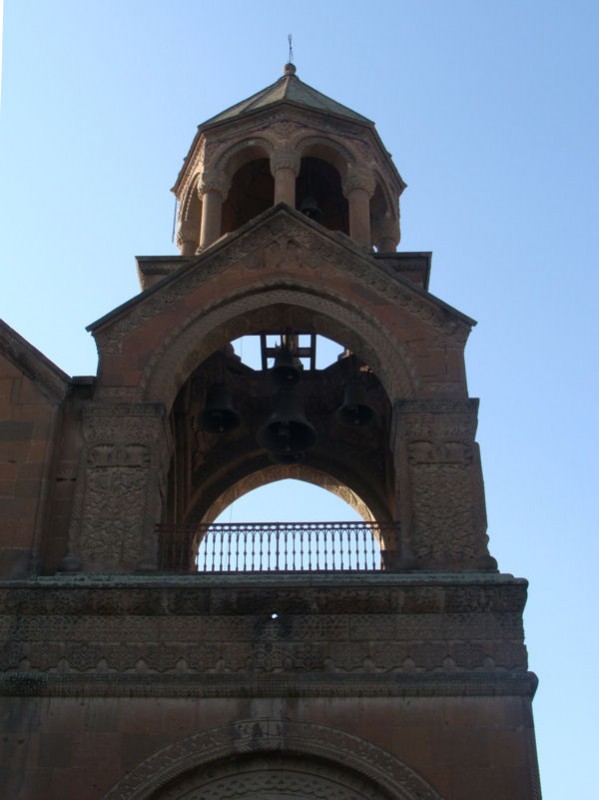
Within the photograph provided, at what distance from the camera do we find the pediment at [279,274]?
15891 mm

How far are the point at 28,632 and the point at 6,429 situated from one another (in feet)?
8.98

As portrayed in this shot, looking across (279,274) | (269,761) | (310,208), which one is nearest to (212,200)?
(310,208)

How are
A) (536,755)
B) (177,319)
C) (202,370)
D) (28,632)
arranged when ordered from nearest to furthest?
1. (536,755)
2. (28,632)
3. (177,319)
4. (202,370)

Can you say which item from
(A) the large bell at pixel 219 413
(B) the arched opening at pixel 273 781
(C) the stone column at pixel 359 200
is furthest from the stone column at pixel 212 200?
(B) the arched opening at pixel 273 781

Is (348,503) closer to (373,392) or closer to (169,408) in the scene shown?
(373,392)

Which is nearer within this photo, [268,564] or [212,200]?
[268,564]

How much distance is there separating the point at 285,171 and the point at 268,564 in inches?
252

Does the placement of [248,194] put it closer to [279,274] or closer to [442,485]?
[279,274]

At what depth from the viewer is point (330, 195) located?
2036 cm

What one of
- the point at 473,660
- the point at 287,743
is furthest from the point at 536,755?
the point at 287,743

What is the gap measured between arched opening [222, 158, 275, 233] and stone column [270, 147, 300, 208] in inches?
46.0

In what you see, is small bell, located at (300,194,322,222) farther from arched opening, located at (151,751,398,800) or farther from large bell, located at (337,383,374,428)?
arched opening, located at (151,751,398,800)

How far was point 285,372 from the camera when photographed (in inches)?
685

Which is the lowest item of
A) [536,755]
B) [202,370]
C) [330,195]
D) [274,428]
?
[536,755]
